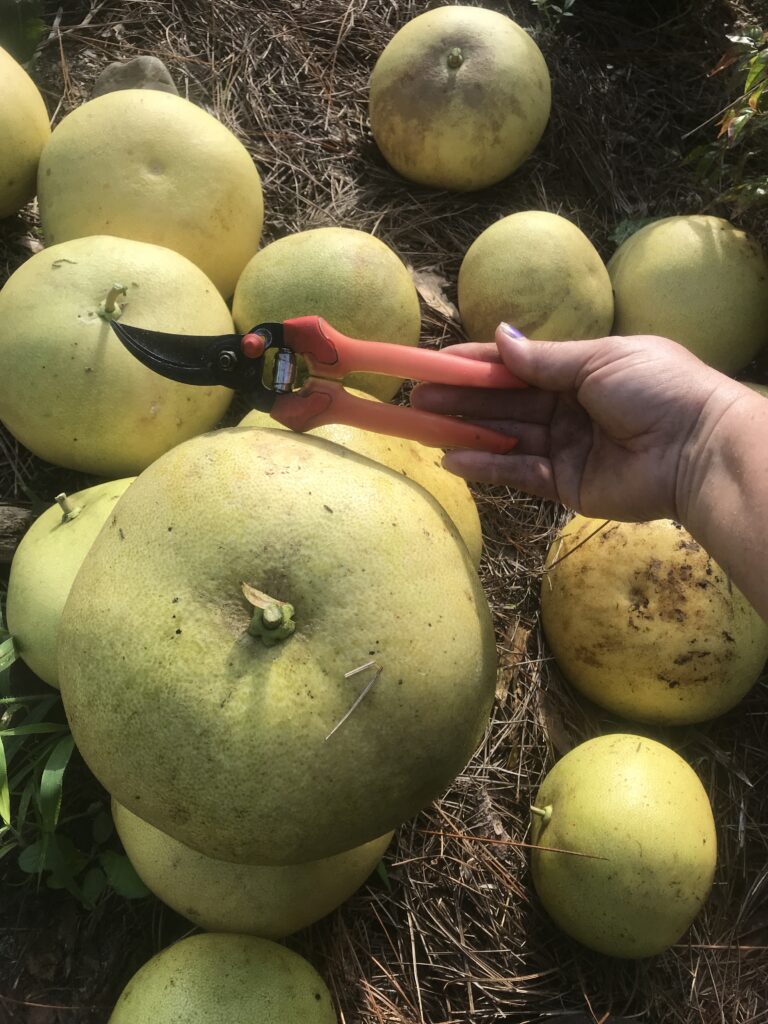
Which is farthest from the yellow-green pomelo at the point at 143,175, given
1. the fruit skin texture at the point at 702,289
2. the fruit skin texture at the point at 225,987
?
the fruit skin texture at the point at 225,987

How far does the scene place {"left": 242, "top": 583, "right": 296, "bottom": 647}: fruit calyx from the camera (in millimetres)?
1097

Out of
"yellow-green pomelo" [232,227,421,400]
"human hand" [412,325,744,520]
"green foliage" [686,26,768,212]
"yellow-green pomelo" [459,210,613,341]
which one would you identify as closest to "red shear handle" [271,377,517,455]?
"human hand" [412,325,744,520]

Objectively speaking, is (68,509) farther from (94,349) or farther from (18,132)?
(18,132)

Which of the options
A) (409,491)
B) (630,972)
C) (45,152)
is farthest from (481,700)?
(45,152)

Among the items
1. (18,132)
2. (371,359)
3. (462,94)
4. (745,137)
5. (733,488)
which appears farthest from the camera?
(462,94)

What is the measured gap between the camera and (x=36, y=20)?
2.89m

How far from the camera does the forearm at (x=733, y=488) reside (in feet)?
4.39

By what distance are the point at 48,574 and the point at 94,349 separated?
560 mm

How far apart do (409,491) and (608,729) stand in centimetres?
134

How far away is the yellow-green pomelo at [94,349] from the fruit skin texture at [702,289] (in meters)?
1.47

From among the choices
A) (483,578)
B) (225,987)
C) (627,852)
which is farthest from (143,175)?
(627,852)

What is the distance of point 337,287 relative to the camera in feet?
6.77

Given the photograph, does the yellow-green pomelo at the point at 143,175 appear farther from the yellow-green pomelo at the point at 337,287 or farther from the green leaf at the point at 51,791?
the green leaf at the point at 51,791

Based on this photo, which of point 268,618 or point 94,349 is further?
point 94,349
